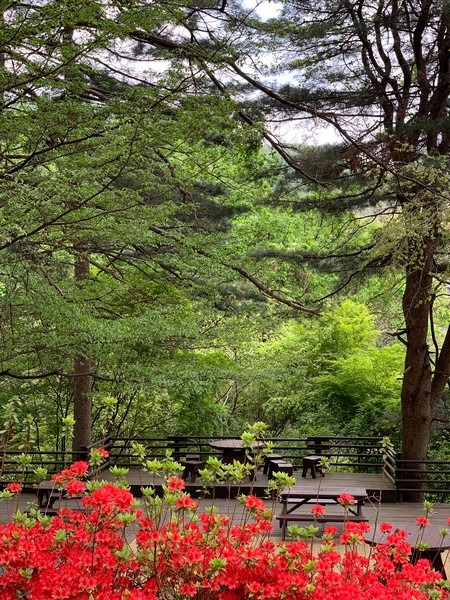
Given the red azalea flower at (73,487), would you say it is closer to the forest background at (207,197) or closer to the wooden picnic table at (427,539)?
the forest background at (207,197)

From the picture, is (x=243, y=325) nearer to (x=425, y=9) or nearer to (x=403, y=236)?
(x=403, y=236)

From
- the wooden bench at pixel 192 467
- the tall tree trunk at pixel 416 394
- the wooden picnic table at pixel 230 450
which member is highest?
the tall tree trunk at pixel 416 394

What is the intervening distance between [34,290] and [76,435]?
451 cm

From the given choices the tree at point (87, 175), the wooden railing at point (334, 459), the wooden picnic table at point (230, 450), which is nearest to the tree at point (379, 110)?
the wooden railing at point (334, 459)

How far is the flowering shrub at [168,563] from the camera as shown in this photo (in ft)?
7.11

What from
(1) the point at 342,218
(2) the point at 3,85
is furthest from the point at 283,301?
(2) the point at 3,85

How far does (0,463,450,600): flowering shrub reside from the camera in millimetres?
2168

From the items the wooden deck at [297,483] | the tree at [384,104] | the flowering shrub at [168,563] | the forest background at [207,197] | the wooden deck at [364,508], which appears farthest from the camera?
the wooden deck at [297,483]

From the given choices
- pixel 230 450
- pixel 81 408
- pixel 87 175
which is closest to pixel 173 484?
pixel 87 175

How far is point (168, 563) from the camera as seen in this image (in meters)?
2.29

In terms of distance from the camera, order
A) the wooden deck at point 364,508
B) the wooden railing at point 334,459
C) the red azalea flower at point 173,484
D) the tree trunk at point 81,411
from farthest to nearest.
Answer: the tree trunk at point 81,411
the wooden railing at point 334,459
the wooden deck at point 364,508
the red azalea flower at point 173,484

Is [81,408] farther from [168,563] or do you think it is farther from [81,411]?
[168,563]

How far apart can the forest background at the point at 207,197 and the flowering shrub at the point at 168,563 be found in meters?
2.66

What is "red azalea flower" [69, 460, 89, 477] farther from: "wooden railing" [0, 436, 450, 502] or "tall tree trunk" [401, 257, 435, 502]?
"tall tree trunk" [401, 257, 435, 502]
